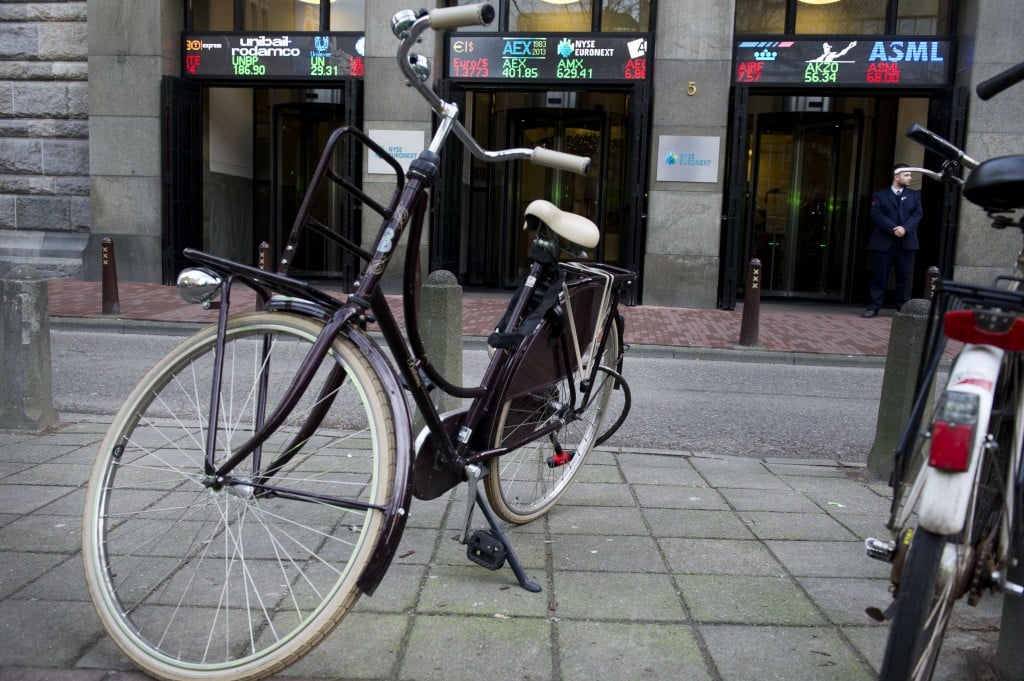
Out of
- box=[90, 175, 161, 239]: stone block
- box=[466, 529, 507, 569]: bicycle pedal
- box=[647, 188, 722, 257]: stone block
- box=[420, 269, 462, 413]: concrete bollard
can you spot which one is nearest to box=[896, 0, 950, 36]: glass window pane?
box=[647, 188, 722, 257]: stone block

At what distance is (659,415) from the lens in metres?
6.27

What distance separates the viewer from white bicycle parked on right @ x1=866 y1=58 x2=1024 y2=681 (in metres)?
1.62

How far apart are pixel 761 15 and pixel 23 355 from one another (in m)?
12.5

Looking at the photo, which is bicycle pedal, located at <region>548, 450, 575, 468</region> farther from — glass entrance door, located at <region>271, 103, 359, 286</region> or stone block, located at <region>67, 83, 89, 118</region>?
stone block, located at <region>67, 83, 89, 118</region>

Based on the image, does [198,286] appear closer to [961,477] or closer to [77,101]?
[961,477]

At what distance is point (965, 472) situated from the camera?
5.31 feet

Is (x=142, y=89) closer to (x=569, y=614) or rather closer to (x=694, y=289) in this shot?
(x=694, y=289)

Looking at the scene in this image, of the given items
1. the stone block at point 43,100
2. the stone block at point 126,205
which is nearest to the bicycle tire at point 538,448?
the stone block at point 126,205

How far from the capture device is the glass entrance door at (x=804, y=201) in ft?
50.8

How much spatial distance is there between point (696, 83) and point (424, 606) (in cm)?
1191

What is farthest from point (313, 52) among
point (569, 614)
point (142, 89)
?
point (569, 614)

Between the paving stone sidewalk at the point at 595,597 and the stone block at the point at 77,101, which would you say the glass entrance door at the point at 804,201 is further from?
the paving stone sidewalk at the point at 595,597

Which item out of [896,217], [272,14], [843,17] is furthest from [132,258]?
[843,17]

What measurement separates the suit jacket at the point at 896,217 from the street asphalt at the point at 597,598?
9.17 metres
